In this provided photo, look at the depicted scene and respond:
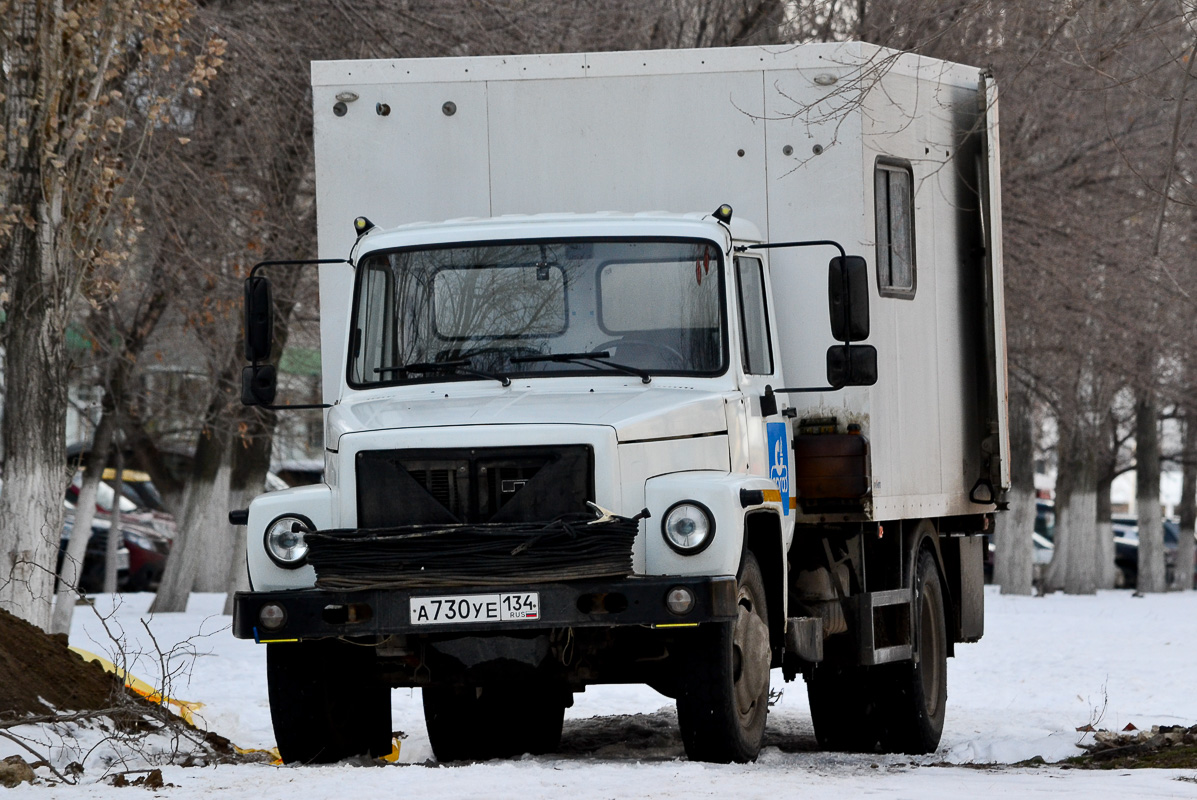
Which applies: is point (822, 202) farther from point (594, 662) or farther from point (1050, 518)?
point (1050, 518)

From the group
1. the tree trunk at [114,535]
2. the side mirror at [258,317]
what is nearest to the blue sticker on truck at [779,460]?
the side mirror at [258,317]

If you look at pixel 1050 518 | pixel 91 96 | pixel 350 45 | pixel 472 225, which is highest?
pixel 350 45

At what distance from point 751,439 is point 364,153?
256 cm

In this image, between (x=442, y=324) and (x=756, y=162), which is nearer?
(x=442, y=324)

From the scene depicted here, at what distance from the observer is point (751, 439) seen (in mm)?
8148

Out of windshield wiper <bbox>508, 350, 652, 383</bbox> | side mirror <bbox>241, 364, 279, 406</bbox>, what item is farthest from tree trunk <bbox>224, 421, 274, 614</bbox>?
windshield wiper <bbox>508, 350, 652, 383</bbox>

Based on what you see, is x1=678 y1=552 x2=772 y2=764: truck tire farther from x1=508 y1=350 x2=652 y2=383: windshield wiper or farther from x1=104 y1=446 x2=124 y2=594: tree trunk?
x1=104 y1=446 x2=124 y2=594: tree trunk

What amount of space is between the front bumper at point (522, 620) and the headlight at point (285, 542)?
6.8 inches

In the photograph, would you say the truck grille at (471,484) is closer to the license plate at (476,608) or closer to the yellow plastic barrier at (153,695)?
the license plate at (476,608)

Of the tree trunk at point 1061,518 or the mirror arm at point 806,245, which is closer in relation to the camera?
the mirror arm at point 806,245

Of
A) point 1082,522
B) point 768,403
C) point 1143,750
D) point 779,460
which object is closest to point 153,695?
point 779,460

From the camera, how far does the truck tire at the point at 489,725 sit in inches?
384

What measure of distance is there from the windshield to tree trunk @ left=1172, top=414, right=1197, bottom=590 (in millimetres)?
26000

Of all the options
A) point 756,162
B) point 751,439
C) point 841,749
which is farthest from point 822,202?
point 841,749
